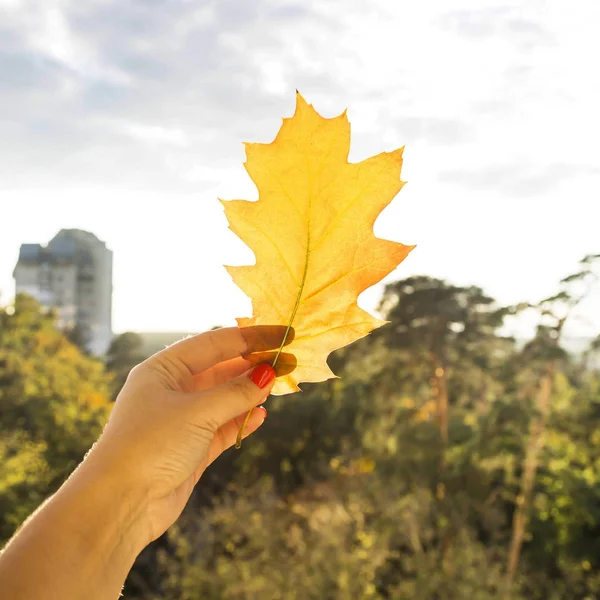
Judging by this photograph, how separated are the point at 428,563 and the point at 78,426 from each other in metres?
8.32

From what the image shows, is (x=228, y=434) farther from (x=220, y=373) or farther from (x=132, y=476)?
(x=132, y=476)

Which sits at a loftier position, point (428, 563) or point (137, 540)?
point (137, 540)

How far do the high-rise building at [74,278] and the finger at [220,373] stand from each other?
42326 millimetres

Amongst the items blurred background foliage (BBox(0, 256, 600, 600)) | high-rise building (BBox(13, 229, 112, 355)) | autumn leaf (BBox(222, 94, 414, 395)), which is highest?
high-rise building (BBox(13, 229, 112, 355))

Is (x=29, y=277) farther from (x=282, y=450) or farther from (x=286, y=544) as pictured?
(x=286, y=544)

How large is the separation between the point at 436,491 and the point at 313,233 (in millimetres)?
7444

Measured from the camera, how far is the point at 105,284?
48875 millimetres

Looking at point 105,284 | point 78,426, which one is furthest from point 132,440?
point 105,284

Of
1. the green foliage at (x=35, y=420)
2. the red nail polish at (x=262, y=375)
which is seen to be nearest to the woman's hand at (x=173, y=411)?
the red nail polish at (x=262, y=375)

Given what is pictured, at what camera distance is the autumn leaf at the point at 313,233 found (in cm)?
74

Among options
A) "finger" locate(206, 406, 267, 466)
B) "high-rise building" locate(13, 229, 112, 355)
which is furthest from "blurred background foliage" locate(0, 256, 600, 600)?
"high-rise building" locate(13, 229, 112, 355)

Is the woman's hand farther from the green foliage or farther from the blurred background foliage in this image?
the green foliage

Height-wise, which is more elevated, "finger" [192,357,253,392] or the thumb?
"finger" [192,357,253,392]

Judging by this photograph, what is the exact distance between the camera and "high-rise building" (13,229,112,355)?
4359 centimetres
